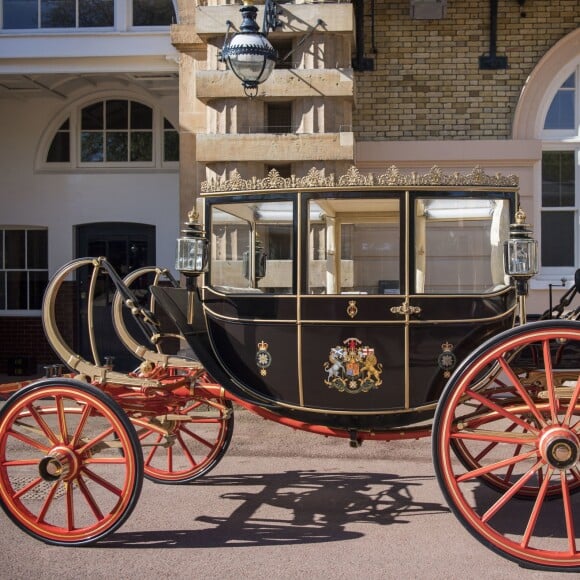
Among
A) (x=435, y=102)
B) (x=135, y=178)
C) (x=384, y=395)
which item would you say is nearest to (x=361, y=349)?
(x=384, y=395)

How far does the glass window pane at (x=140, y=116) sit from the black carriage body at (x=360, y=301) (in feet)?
23.8

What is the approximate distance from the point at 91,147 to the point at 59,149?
0.49m

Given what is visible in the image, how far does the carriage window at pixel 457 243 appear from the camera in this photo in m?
5.20

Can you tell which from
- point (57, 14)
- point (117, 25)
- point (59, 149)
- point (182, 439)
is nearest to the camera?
point (182, 439)

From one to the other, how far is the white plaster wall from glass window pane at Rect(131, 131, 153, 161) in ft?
0.89

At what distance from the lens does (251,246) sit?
554 cm

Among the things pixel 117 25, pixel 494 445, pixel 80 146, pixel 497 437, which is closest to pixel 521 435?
pixel 497 437

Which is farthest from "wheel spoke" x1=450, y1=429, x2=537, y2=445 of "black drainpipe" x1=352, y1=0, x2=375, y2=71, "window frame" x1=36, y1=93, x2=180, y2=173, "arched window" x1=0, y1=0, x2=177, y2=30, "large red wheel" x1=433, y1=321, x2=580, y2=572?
"window frame" x1=36, y1=93, x2=180, y2=173

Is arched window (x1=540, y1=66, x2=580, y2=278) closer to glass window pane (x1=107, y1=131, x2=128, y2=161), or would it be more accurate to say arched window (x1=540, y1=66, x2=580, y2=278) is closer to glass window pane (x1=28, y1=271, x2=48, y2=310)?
glass window pane (x1=107, y1=131, x2=128, y2=161)

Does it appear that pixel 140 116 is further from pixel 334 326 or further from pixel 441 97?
pixel 334 326

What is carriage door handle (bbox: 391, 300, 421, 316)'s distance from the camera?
16.7ft

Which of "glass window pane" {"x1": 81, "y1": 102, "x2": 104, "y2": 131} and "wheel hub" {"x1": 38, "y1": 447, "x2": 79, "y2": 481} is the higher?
"glass window pane" {"x1": 81, "y1": 102, "x2": 104, "y2": 131}

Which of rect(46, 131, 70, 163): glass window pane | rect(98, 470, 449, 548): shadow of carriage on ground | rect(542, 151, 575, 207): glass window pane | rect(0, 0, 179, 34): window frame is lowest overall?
rect(98, 470, 449, 548): shadow of carriage on ground

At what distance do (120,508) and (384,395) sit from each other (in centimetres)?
168
